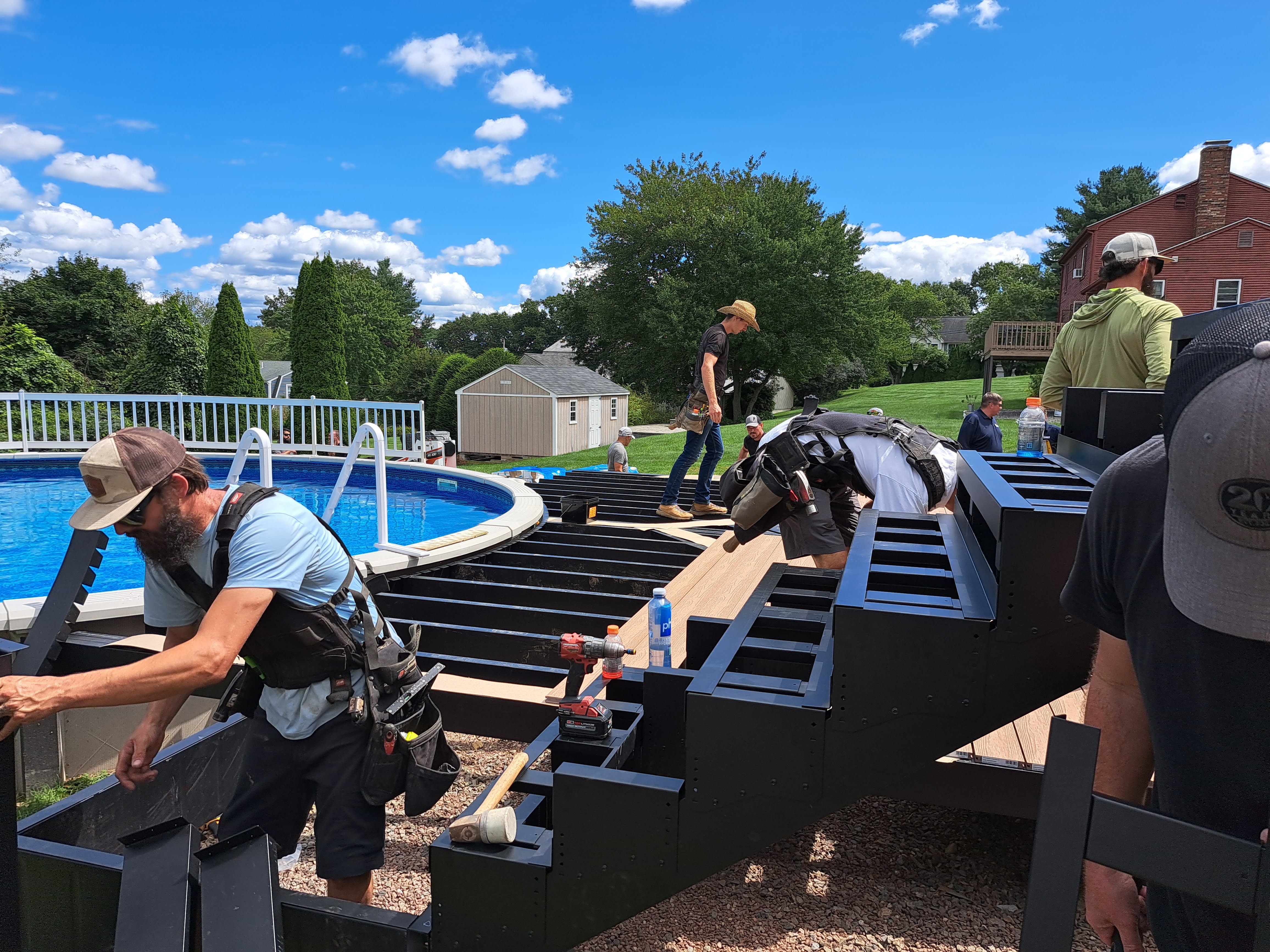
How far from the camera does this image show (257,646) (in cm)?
235

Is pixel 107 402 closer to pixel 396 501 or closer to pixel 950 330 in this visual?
pixel 396 501

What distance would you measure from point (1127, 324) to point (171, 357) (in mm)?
31437

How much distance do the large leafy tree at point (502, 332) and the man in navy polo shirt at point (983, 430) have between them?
75.6 m

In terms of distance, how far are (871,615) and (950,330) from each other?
79674mm

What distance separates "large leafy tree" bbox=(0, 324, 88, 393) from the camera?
71.8 ft

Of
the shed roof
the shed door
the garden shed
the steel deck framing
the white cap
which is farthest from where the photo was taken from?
the shed door

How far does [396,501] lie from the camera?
40.3 feet

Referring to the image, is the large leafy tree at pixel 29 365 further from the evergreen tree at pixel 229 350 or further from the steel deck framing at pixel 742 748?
the steel deck framing at pixel 742 748

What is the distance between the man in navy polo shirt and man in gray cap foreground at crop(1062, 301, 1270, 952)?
873cm

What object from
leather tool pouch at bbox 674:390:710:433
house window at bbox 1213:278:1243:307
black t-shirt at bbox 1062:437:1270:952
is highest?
house window at bbox 1213:278:1243:307

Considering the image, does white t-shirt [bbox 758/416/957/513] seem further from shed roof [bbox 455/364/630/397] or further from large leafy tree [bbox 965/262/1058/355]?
large leafy tree [bbox 965/262/1058/355]

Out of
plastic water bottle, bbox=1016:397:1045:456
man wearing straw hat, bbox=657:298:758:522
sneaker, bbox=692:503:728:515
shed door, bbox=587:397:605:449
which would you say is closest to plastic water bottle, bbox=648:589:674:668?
man wearing straw hat, bbox=657:298:758:522

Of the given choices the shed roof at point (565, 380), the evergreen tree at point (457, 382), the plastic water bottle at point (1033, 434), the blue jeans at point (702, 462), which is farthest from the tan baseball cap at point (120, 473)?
the evergreen tree at point (457, 382)

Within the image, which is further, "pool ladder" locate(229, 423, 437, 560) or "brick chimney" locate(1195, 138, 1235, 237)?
"brick chimney" locate(1195, 138, 1235, 237)
